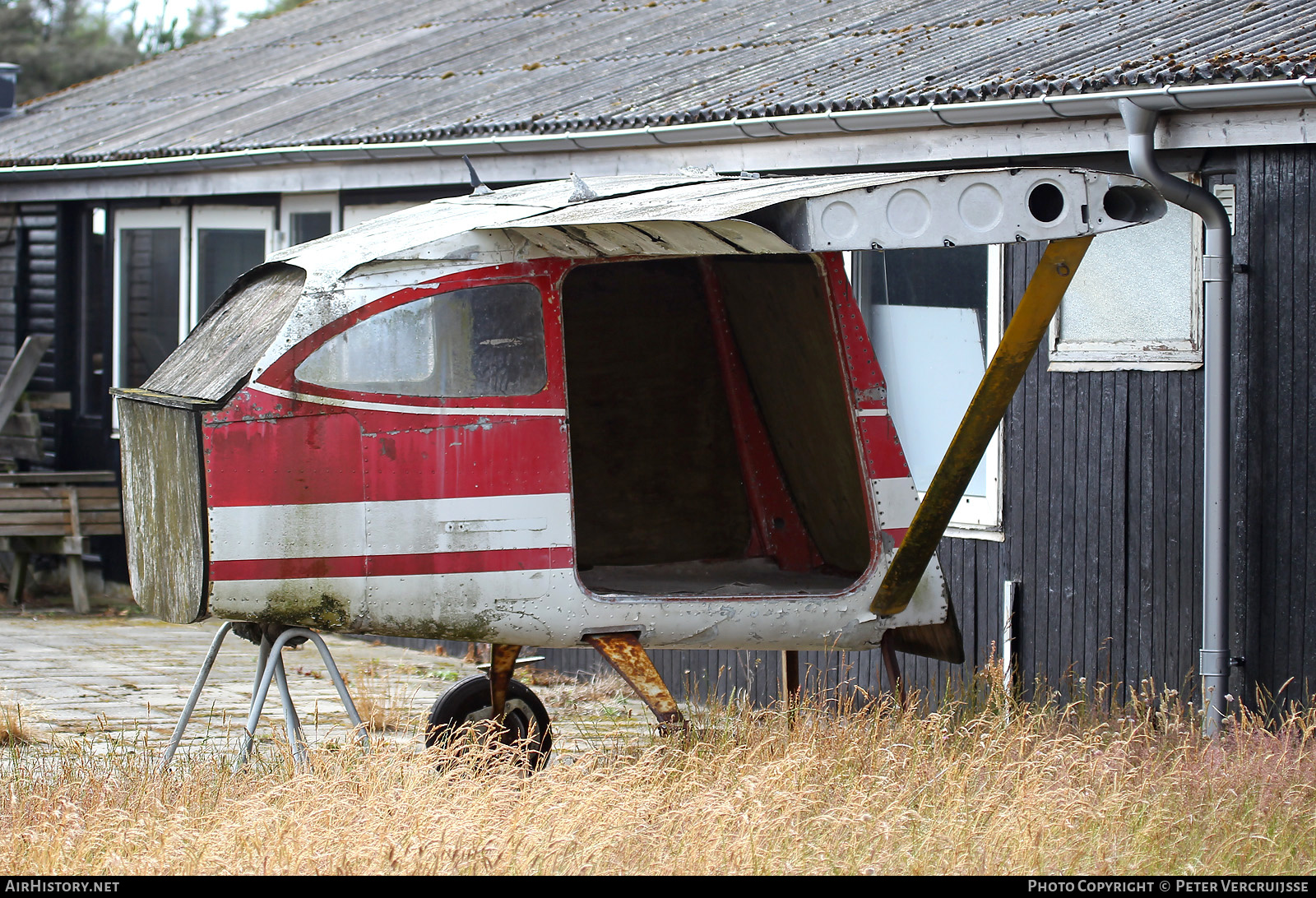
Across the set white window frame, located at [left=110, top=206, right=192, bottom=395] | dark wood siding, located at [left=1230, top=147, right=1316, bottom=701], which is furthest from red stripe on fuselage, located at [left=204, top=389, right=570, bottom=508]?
white window frame, located at [left=110, top=206, right=192, bottom=395]

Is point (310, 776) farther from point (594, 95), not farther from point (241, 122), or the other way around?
point (241, 122)

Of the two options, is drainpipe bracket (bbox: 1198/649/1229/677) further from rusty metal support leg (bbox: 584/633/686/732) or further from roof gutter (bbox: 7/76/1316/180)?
rusty metal support leg (bbox: 584/633/686/732)

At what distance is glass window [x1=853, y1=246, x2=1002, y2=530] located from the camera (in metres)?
8.57

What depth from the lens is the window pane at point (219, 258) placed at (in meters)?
13.2

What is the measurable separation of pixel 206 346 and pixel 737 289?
2635mm

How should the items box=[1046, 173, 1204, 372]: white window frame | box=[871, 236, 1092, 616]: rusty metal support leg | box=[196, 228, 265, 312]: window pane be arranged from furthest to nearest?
box=[196, 228, 265, 312]: window pane
box=[1046, 173, 1204, 372]: white window frame
box=[871, 236, 1092, 616]: rusty metal support leg

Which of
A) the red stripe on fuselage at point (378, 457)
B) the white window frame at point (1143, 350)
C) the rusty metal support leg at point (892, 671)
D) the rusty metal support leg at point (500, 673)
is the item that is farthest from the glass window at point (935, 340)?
the red stripe on fuselage at point (378, 457)

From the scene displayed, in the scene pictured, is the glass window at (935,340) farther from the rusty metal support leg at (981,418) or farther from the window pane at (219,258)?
the window pane at (219,258)

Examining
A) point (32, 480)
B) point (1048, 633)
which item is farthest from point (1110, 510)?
point (32, 480)

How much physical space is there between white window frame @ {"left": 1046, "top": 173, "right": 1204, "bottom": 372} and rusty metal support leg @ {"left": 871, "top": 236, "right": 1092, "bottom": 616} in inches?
76.2

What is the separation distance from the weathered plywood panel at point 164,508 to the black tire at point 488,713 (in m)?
1.24

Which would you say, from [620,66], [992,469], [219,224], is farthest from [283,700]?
[219,224]
